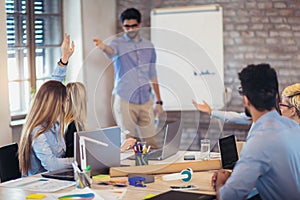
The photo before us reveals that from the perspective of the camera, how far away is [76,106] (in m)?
3.71

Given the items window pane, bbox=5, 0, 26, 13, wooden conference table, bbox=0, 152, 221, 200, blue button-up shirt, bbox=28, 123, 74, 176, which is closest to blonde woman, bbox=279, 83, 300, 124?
wooden conference table, bbox=0, 152, 221, 200

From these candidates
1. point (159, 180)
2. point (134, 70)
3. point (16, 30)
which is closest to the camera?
point (159, 180)

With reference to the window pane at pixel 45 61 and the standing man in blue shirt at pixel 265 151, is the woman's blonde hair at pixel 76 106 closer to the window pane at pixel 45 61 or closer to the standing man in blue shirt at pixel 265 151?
the standing man in blue shirt at pixel 265 151

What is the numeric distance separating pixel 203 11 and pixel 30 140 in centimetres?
311

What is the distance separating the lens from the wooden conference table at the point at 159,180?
114 inches

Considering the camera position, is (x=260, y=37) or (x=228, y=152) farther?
(x=260, y=37)

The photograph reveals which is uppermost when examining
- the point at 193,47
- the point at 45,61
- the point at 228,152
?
the point at 193,47

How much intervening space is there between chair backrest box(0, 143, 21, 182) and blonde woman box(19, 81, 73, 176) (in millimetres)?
74

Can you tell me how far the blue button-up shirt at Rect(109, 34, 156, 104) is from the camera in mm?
5426

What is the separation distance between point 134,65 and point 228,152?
248 centimetres

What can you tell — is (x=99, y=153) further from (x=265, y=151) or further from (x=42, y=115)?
(x=265, y=151)

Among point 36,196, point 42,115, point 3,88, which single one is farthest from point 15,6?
point 36,196

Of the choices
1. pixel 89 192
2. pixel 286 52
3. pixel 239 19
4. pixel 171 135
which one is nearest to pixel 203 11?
pixel 239 19

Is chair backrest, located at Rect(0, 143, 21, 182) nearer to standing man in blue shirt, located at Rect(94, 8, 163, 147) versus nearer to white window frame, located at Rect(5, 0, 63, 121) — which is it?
standing man in blue shirt, located at Rect(94, 8, 163, 147)
